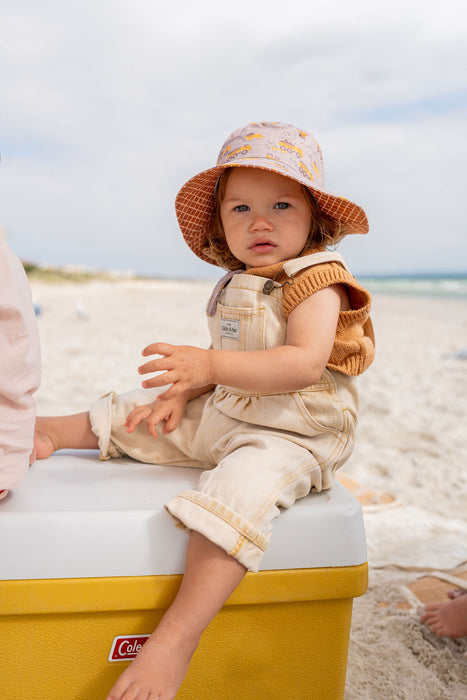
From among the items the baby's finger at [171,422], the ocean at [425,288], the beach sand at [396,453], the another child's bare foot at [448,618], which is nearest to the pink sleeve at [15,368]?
the baby's finger at [171,422]

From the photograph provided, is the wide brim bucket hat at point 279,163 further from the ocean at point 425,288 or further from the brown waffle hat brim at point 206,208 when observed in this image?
the ocean at point 425,288

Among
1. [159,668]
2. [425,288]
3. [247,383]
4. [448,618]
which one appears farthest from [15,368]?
[425,288]

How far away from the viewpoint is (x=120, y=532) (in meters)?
0.95

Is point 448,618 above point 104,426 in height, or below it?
below

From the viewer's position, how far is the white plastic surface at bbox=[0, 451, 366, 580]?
932 millimetres

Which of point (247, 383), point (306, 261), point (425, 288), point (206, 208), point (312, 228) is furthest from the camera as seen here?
point (425, 288)

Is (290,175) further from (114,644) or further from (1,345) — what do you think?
(114,644)

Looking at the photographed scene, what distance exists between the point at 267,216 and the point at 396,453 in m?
1.57

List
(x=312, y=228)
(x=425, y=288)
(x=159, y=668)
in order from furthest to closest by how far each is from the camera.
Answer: (x=425, y=288) → (x=312, y=228) → (x=159, y=668)

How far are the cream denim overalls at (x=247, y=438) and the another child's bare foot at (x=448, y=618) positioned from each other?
1.53 ft

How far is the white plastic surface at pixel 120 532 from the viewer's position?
3.06 feet

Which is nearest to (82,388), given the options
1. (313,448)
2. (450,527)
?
(450,527)

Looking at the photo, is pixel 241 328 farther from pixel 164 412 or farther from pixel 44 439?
pixel 44 439

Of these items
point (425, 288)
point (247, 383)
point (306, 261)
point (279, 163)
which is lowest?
point (425, 288)
